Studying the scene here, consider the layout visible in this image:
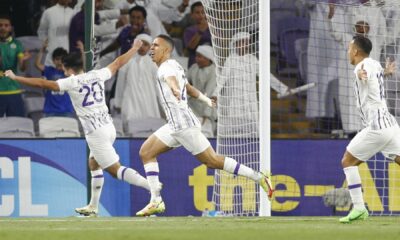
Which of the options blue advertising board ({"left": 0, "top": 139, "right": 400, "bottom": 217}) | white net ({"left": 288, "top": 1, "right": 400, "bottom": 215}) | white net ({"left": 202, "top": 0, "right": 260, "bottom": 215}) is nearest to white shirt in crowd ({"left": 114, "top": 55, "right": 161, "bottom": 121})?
blue advertising board ({"left": 0, "top": 139, "right": 400, "bottom": 217})

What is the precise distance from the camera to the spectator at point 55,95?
834 inches

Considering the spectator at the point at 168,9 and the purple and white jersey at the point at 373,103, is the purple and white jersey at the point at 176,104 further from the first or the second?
the spectator at the point at 168,9

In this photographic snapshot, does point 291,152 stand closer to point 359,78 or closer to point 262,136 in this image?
point 262,136

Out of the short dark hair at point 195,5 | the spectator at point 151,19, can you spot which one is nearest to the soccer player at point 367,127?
the short dark hair at point 195,5

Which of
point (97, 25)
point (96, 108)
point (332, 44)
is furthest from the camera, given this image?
point (97, 25)

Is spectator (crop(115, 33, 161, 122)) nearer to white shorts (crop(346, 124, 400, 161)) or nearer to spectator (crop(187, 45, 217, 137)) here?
spectator (crop(187, 45, 217, 137))

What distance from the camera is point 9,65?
2161 cm

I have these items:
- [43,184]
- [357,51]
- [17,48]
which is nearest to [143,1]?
[17,48]

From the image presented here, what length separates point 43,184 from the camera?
2011 centimetres

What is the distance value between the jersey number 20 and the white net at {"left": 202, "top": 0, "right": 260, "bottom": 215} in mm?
2418

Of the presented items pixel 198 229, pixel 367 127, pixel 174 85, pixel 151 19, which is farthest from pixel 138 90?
pixel 198 229

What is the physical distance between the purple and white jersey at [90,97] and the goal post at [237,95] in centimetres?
235

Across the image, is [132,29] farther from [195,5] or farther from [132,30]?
[195,5]

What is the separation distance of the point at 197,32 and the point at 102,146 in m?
4.38
